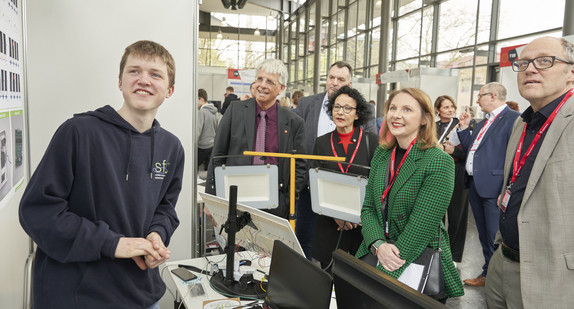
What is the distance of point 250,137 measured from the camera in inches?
103

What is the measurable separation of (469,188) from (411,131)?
2177 mm

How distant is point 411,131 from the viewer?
197 cm

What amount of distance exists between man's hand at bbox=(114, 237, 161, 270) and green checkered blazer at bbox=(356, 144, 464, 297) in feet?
3.45

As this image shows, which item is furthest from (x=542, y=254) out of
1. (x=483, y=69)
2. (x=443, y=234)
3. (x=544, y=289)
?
(x=483, y=69)

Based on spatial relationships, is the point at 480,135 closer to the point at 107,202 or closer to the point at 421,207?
the point at 421,207

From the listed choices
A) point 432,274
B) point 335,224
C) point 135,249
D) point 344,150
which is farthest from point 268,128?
point 135,249

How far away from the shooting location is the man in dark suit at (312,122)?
2895 mm

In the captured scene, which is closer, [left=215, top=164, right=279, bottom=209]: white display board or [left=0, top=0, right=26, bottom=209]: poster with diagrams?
[left=0, top=0, right=26, bottom=209]: poster with diagrams

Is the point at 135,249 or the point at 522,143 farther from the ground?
the point at 522,143

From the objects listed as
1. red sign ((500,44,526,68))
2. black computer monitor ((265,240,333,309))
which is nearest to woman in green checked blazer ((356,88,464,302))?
black computer monitor ((265,240,333,309))

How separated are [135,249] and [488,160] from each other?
303 centimetres

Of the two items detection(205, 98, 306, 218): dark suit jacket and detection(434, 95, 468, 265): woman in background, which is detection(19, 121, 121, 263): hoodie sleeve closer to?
detection(205, 98, 306, 218): dark suit jacket

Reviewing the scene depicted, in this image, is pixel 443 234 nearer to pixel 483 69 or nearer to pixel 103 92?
pixel 103 92

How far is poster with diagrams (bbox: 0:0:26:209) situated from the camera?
5.10 feet
